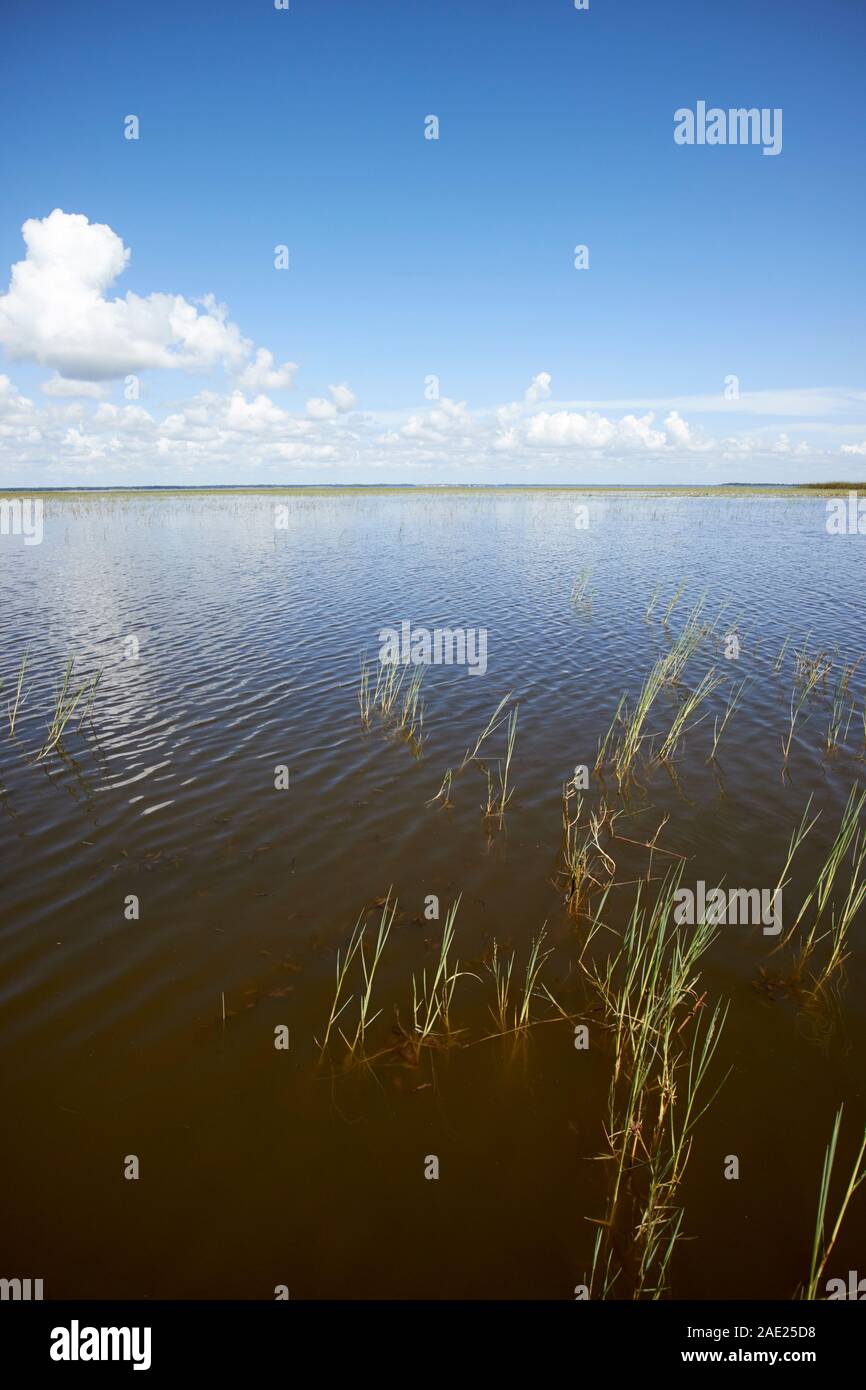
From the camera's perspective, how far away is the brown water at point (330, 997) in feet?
13.1

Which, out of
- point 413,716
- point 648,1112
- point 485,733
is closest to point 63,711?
point 413,716

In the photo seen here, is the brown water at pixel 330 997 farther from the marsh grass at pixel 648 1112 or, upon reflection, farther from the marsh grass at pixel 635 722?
the marsh grass at pixel 635 722

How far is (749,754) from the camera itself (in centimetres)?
1071

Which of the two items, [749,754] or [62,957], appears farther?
[749,754]

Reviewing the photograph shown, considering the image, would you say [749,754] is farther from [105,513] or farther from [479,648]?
[105,513]

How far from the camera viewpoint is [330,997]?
578 centimetres

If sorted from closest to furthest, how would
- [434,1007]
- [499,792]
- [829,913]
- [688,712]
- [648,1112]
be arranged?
[648,1112] → [434,1007] → [829,913] → [499,792] → [688,712]

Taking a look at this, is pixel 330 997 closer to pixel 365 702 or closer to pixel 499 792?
pixel 499 792

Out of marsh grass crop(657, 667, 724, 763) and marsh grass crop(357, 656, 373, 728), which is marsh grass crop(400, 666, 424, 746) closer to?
marsh grass crop(357, 656, 373, 728)

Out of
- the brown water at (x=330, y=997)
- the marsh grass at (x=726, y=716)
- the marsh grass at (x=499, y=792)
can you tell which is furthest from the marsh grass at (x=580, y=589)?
the marsh grass at (x=499, y=792)

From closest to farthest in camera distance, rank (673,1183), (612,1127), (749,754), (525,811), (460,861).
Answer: (673,1183) < (612,1127) < (460,861) < (525,811) < (749,754)
